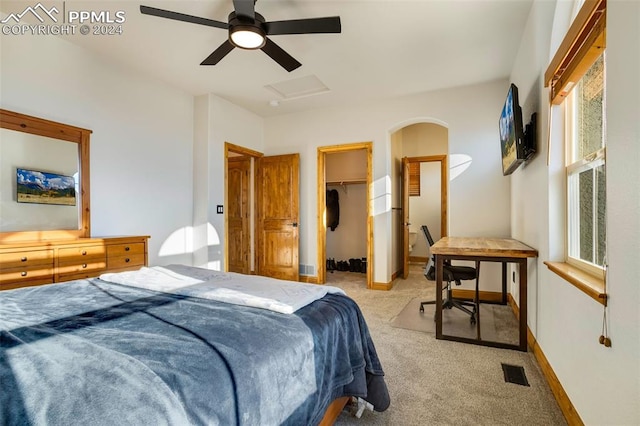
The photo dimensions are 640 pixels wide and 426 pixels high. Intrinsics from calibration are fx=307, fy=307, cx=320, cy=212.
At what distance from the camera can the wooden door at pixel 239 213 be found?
217 inches

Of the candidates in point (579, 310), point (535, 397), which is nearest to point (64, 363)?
point (579, 310)

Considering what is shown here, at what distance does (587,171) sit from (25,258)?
12.3ft

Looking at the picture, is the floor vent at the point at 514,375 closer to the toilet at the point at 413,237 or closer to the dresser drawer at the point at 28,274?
the dresser drawer at the point at 28,274

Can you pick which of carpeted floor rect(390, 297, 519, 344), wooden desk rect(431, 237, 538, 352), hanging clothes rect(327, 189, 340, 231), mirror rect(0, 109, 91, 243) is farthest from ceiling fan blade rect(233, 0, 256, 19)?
hanging clothes rect(327, 189, 340, 231)

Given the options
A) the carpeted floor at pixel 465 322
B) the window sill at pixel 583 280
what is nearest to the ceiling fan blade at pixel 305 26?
the window sill at pixel 583 280

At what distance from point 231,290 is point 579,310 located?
68.3 inches

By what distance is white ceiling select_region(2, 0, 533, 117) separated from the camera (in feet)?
8.26

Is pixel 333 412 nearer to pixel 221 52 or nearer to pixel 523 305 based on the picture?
pixel 523 305

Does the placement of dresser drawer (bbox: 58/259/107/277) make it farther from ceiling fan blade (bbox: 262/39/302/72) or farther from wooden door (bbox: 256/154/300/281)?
wooden door (bbox: 256/154/300/281)

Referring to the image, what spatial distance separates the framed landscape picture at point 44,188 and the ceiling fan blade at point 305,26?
2.29 metres

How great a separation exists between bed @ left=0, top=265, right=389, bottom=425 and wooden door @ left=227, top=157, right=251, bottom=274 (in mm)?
3743

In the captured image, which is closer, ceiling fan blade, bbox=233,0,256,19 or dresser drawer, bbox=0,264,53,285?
ceiling fan blade, bbox=233,0,256,19

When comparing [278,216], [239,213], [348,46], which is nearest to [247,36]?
[348,46]

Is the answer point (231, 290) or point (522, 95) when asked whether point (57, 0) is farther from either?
point (522, 95)
